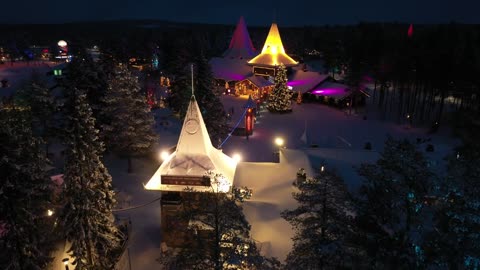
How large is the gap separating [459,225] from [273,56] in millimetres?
40982

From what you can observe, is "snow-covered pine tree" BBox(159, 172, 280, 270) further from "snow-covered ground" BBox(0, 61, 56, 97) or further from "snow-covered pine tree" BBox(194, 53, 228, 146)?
"snow-covered ground" BBox(0, 61, 56, 97)

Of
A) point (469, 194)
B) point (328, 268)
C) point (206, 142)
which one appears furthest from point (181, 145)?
point (469, 194)

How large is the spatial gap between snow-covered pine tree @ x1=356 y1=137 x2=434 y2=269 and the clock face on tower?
8.13 metres

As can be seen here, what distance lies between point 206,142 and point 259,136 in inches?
580

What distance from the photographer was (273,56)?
158 feet

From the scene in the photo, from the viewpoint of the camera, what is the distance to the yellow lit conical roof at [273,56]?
47303 mm

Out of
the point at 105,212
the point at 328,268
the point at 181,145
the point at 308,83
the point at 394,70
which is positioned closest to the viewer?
the point at 328,268

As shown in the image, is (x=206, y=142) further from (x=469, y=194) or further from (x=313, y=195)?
(x=469, y=194)

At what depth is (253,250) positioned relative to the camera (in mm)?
9680

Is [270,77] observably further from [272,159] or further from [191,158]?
[191,158]

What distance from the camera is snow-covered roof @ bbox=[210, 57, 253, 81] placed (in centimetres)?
4634

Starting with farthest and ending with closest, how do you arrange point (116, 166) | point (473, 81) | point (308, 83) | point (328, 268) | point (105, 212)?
point (308, 83), point (473, 81), point (116, 166), point (105, 212), point (328, 268)

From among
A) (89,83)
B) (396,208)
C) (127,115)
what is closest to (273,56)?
(89,83)

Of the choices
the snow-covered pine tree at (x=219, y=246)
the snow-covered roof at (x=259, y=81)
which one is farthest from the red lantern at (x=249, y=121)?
the snow-covered pine tree at (x=219, y=246)
